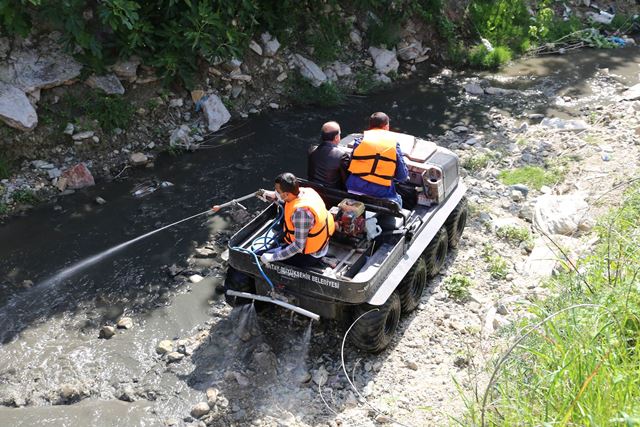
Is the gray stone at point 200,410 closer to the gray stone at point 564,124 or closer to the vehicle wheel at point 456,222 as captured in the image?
the vehicle wheel at point 456,222

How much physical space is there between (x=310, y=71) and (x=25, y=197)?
588 centimetres

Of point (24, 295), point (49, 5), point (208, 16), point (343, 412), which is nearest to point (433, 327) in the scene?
point (343, 412)

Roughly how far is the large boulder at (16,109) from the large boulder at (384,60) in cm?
705

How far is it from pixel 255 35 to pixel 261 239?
262 inches

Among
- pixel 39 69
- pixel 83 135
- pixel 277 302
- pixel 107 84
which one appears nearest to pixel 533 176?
pixel 277 302

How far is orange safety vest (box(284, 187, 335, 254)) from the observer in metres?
6.54

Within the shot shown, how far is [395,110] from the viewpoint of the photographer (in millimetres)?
13109

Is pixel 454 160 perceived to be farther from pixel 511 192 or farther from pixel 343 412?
pixel 343 412

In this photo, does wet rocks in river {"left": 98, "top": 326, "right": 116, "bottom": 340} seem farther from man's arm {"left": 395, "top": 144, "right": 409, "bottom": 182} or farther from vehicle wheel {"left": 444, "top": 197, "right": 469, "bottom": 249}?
vehicle wheel {"left": 444, "top": 197, "right": 469, "bottom": 249}

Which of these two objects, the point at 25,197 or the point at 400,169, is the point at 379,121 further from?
the point at 25,197

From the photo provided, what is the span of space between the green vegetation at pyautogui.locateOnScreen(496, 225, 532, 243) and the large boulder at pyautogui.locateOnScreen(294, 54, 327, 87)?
5.52 meters

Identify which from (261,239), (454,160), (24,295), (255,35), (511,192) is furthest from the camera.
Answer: (255,35)

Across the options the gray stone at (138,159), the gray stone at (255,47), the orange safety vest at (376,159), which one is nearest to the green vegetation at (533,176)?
the orange safety vest at (376,159)

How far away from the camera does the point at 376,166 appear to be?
24.3 feet
